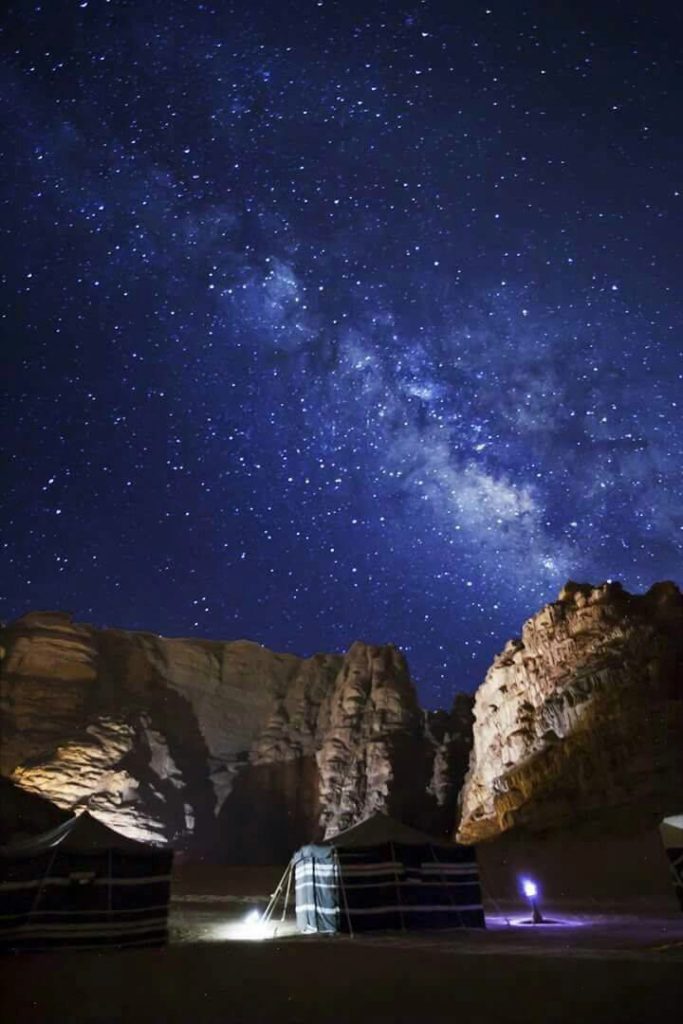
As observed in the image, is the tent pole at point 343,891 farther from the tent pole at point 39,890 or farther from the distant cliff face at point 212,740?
the distant cliff face at point 212,740

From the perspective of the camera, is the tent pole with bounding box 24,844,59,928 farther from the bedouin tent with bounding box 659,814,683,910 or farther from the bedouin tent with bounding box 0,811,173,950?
the bedouin tent with bounding box 659,814,683,910

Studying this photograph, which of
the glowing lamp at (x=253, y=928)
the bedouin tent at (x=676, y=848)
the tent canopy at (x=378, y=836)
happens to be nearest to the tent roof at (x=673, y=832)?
the bedouin tent at (x=676, y=848)

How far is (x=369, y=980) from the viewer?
9719mm

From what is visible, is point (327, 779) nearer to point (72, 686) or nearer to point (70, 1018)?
point (72, 686)

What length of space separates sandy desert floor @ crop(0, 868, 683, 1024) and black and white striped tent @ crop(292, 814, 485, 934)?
0.85m

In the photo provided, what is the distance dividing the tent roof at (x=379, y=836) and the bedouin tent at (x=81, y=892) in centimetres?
472

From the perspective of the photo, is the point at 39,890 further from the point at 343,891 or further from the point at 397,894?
the point at 397,894

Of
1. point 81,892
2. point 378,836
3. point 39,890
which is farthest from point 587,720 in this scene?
point 39,890

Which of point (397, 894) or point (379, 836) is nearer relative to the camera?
point (397, 894)

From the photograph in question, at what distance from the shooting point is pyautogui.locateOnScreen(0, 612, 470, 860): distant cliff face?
7161cm

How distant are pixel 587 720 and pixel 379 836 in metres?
34.3

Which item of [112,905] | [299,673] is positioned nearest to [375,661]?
[299,673]

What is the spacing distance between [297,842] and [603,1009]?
76.1m

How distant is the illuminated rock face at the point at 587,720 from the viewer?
141ft
